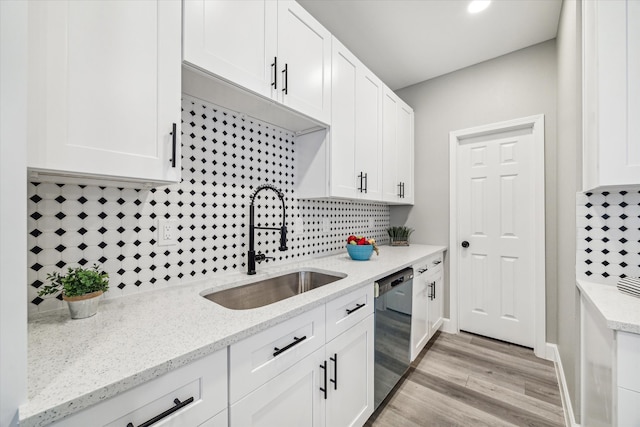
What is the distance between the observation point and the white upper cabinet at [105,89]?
0.73 metres

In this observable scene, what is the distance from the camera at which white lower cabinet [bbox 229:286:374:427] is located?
87 centimetres

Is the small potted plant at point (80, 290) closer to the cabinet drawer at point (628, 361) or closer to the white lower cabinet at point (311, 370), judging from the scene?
the white lower cabinet at point (311, 370)

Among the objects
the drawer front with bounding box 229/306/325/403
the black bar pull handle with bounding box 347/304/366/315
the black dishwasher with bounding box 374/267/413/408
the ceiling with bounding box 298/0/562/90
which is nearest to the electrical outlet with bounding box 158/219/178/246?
the drawer front with bounding box 229/306/325/403

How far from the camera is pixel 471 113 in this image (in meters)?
2.75

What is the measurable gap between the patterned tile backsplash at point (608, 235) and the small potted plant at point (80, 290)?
2311 millimetres

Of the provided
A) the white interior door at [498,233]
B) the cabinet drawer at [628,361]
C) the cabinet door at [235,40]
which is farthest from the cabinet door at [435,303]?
the cabinet door at [235,40]

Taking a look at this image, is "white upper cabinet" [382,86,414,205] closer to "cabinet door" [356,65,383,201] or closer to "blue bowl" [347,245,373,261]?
"cabinet door" [356,65,383,201]

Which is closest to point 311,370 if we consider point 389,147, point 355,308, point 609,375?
point 355,308

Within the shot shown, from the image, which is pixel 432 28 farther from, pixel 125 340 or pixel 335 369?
pixel 125 340

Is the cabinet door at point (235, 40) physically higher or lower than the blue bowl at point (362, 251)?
higher

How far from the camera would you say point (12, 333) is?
493 mm

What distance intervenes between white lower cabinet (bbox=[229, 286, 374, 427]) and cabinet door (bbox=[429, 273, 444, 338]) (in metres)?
1.18

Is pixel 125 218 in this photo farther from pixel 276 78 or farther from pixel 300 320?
pixel 276 78

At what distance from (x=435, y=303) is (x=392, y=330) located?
1055mm
